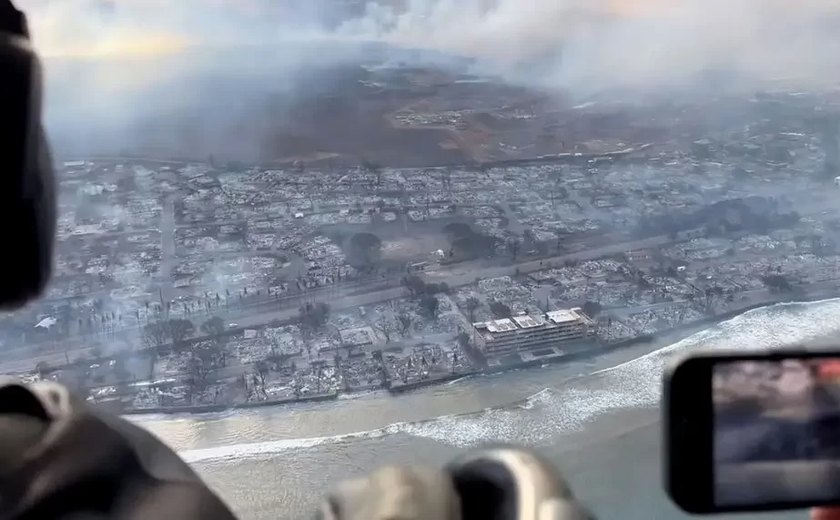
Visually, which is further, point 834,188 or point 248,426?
point 834,188

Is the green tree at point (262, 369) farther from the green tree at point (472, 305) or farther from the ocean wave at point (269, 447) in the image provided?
the green tree at point (472, 305)

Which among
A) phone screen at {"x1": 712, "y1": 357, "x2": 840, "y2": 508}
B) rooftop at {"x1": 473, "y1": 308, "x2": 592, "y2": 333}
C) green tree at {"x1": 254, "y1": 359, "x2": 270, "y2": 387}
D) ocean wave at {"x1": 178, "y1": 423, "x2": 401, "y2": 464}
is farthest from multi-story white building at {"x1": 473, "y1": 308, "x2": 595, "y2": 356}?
phone screen at {"x1": 712, "y1": 357, "x2": 840, "y2": 508}

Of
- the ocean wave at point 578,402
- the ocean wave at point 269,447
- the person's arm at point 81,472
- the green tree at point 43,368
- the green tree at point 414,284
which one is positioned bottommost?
the ocean wave at point 269,447

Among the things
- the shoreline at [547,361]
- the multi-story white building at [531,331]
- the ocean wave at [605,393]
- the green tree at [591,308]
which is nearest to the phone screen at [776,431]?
the ocean wave at [605,393]

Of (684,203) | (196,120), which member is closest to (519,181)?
(684,203)

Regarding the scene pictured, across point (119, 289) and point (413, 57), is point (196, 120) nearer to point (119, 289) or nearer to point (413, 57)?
point (119, 289)

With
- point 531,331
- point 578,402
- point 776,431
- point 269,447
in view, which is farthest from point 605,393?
point 776,431
